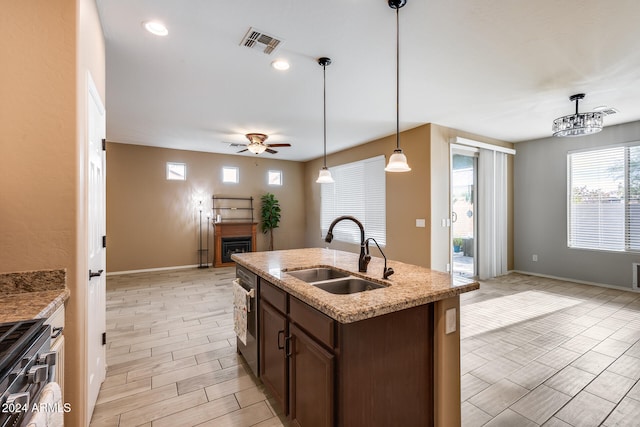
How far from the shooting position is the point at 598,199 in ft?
16.3

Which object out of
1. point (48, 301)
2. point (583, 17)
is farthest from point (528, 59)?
point (48, 301)

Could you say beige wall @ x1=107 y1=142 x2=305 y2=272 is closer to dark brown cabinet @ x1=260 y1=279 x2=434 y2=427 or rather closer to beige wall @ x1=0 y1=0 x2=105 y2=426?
beige wall @ x1=0 y1=0 x2=105 y2=426

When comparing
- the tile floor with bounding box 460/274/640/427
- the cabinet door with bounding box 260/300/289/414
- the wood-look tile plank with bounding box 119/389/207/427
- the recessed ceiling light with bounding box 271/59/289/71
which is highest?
the recessed ceiling light with bounding box 271/59/289/71

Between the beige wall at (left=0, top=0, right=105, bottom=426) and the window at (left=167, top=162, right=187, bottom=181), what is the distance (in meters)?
5.53

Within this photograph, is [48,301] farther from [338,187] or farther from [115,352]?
[338,187]

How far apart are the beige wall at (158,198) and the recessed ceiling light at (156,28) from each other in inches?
187

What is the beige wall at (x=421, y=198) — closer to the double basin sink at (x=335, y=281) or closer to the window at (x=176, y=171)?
the double basin sink at (x=335, y=281)

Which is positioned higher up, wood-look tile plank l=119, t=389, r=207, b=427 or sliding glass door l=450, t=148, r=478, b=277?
sliding glass door l=450, t=148, r=478, b=277

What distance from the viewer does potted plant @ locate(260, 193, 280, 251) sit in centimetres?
759

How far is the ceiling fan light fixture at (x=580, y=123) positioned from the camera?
134 inches

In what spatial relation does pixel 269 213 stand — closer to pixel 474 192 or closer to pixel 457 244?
pixel 474 192

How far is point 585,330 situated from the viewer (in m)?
3.23

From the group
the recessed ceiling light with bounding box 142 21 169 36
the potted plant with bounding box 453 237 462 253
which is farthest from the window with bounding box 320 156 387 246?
the recessed ceiling light with bounding box 142 21 169 36

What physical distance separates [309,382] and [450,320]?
850 mm
